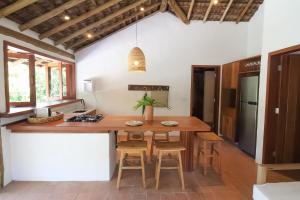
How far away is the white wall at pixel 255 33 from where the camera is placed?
188 inches

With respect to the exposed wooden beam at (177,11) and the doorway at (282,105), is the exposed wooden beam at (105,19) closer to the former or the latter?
the exposed wooden beam at (177,11)

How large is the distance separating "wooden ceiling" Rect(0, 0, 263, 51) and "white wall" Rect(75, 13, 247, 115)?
0.77 feet

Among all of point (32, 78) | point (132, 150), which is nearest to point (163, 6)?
point (32, 78)

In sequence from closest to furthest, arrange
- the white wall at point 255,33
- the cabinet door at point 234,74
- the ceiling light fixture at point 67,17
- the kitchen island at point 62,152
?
the kitchen island at point 62,152 → the ceiling light fixture at point 67,17 → the cabinet door at point 234,74 → the white wall at point 255,33

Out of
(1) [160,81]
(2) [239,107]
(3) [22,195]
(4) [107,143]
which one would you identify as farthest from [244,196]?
(1) [160,81]

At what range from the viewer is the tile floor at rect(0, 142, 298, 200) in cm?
252

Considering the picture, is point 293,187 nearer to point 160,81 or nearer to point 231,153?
point 231,153

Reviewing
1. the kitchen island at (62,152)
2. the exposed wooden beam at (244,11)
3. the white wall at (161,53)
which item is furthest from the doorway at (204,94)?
the kitchen island at (62,152)

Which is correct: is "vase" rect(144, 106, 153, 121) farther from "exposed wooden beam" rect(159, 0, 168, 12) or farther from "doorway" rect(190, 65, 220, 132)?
"doorway" rect(190, 65, 220, 132)

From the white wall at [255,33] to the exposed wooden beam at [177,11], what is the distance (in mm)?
1753

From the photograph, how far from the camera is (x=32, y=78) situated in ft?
11.4

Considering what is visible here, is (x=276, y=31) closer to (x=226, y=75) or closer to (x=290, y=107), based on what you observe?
(x=290, y=107)

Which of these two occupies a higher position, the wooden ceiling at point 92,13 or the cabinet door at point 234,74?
the wooden ceiling at point 92,13

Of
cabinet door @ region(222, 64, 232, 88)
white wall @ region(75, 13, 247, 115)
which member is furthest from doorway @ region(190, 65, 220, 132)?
cabinet door @ region(222, 64, 232, 88)
